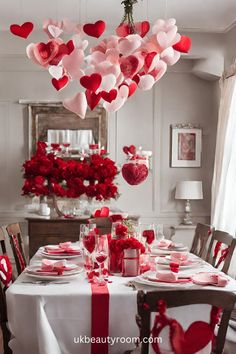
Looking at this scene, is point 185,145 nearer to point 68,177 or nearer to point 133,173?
point 133,173

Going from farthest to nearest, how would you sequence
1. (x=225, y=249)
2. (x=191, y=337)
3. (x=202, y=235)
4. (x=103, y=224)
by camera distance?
(x=103, y=224) → (x=202, y=235) → (x=225, y=249) → (x=191, y=337)

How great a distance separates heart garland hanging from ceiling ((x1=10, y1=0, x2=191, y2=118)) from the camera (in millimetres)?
2967

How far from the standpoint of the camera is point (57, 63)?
3.14m

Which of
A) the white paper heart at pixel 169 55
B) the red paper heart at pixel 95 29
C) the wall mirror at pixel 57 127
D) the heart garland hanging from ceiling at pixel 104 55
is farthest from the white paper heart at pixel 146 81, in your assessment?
the wall mirror at pixel 57 127

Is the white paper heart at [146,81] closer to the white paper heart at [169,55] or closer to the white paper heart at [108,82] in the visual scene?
the white paper heart at [169,55]

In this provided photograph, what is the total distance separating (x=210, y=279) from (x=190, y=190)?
3196 millimetres

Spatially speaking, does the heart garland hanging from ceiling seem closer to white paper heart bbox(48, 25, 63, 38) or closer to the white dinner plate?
white paper heart bbox(48, 25, 63, 38)

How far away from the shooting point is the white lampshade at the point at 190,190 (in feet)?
19.5

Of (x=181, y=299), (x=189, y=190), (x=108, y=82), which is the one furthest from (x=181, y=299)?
(x=189, y=190)

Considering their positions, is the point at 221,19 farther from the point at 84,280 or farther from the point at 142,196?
the point at 84,280

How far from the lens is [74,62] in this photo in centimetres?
297

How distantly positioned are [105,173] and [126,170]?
28 cm

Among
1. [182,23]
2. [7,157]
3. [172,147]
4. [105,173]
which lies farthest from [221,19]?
[7,157]

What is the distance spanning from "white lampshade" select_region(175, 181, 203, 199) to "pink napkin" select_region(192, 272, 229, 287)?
10.2 ft
